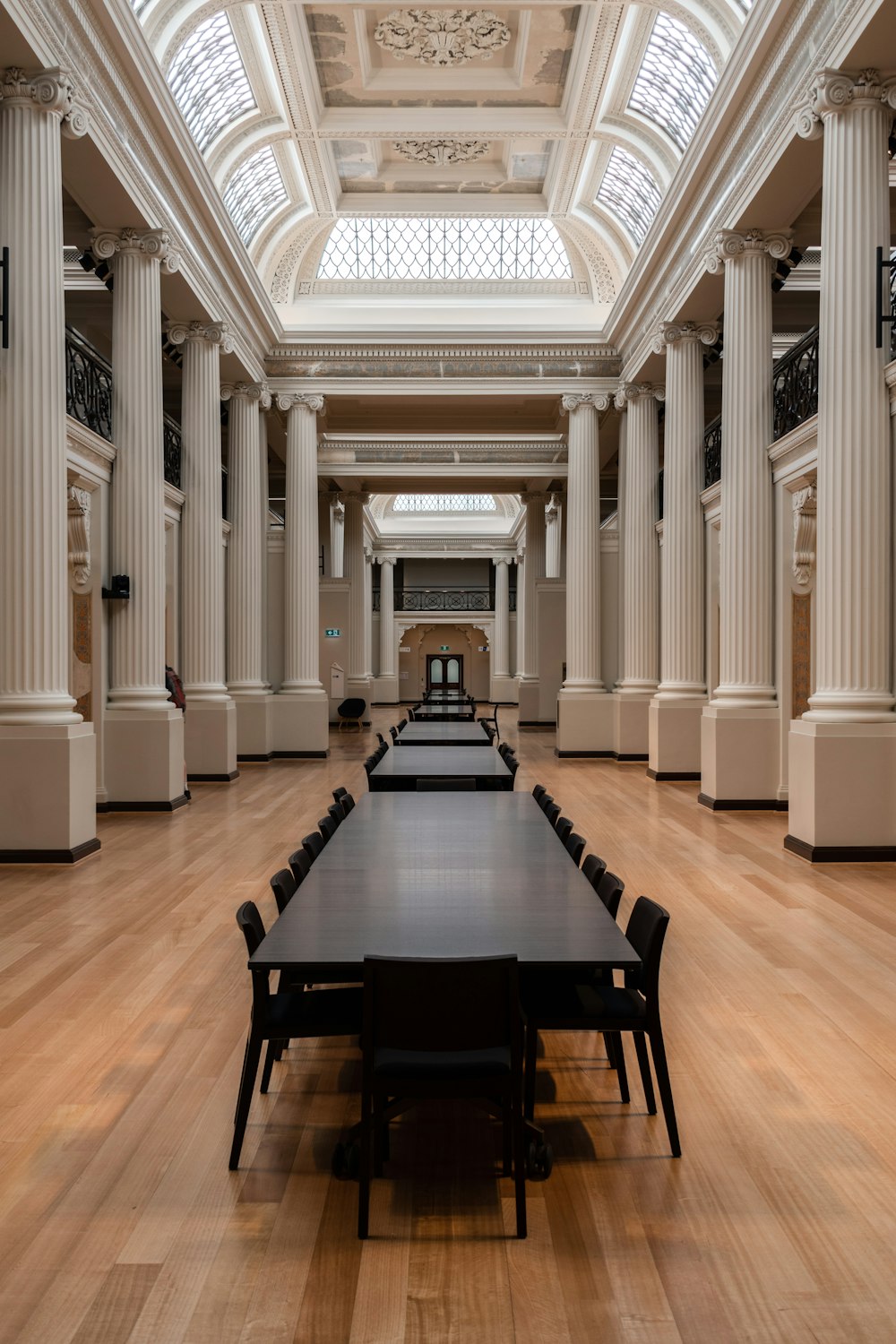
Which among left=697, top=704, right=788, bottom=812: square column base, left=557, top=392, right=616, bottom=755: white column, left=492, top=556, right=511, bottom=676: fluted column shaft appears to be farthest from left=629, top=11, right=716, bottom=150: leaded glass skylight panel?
left=492, top=556, right=511, bottom=676: fluted column shaft

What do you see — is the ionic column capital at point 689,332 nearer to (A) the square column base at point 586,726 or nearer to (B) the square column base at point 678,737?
(B) the square column base at point 678,737

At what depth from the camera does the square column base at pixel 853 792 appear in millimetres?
7879

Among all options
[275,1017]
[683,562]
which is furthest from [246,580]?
[275,1017]

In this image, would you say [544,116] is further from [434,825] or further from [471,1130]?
[471,1130]

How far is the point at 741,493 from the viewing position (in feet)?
35.6

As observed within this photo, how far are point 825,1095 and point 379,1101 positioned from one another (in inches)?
64.5

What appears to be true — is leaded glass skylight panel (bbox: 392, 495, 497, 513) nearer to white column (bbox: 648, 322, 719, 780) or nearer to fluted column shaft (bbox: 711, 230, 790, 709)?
white column (bbox: 648, 322, 719, 780)

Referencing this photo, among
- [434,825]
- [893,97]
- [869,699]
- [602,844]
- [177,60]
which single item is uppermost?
[177,60]

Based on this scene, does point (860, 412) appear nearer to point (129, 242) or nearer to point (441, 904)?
point (441, 904)

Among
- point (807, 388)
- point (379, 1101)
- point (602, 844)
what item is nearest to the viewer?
point (379, 1101)

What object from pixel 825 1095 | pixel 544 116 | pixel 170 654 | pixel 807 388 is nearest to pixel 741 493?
pixel 807 388

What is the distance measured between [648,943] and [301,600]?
14.4m

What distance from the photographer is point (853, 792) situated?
7891 millimetres

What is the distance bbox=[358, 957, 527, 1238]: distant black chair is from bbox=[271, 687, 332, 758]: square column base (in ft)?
47.0
